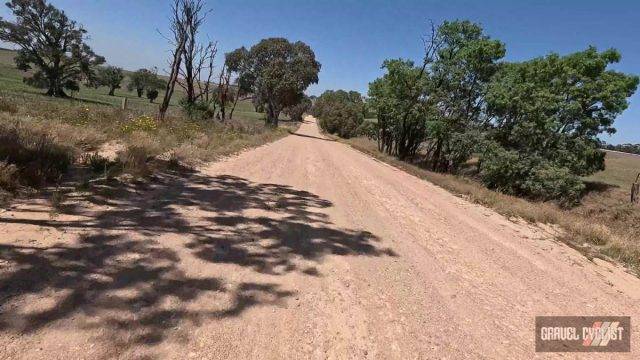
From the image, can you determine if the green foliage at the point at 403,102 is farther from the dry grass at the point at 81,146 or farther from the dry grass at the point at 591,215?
the dry grass at the point at 81,146

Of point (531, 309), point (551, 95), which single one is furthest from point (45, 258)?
point (551, 95)

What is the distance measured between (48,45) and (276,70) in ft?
89.5

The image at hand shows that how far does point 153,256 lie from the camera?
4176 millimetres

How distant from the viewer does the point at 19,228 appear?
4.25 metres

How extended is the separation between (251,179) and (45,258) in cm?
610

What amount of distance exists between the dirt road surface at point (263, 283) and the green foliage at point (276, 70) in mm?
42923

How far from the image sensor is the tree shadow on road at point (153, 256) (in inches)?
119

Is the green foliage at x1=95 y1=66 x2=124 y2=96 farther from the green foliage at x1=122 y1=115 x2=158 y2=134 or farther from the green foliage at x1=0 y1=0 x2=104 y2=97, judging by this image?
the green foliage at x1=122 y1=115 x2=158 y2=134

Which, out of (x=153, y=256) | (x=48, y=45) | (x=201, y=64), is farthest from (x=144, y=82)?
(x=153, y=256)

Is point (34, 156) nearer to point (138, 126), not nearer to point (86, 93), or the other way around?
point (138, 126)

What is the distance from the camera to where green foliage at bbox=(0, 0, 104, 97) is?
40.0 m

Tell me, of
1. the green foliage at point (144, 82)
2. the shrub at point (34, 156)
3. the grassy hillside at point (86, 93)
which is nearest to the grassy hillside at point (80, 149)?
the shrub at point (34, 156)

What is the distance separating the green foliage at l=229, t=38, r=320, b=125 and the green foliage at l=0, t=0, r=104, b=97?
18.6 metres

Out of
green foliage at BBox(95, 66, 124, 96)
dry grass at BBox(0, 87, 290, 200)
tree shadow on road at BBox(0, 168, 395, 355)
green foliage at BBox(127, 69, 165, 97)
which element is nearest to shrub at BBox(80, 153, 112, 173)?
dry grass at BBox(0, 87, 290, 200)
